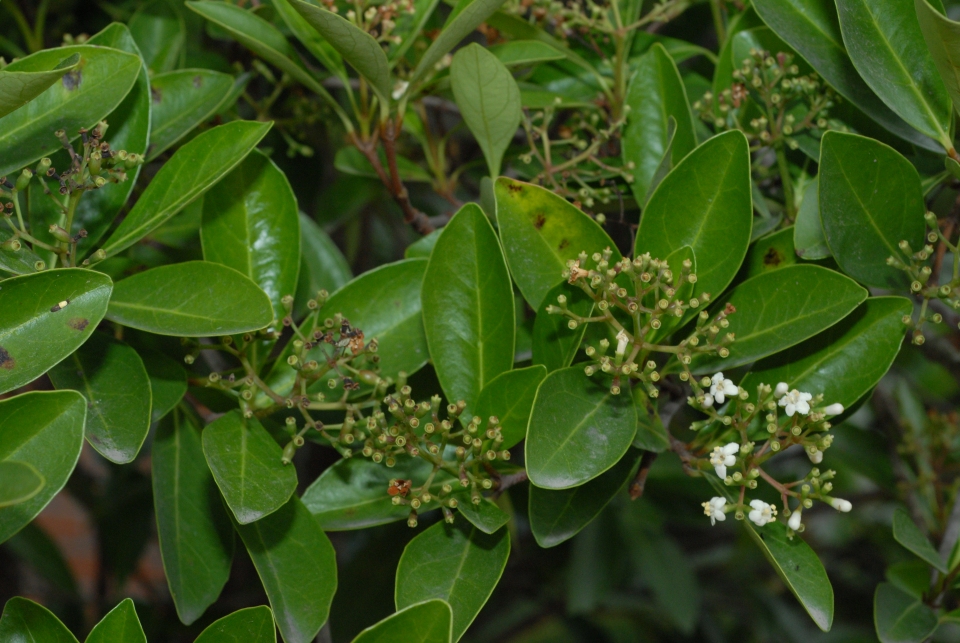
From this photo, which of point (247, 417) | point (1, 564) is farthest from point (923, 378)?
point (1, 564)

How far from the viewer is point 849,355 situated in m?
1.33

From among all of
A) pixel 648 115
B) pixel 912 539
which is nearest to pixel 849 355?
pixel 912 539

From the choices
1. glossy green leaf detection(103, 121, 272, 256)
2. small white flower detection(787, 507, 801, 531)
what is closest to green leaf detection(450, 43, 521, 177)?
glossy green leaf detection(103, 121, 272, 256)

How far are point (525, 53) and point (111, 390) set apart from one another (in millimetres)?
956

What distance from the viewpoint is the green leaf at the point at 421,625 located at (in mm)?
1122

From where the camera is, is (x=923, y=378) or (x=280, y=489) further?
(x=923, y=378)

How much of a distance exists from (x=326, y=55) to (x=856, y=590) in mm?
2883

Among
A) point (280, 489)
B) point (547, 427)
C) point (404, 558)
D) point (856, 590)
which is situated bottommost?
point (856, 590)

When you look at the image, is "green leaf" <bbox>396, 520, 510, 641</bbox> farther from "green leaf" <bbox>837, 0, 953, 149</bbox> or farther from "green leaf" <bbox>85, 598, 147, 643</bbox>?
"green leaf" <bbox>837, 0, 953, 149</bbox>

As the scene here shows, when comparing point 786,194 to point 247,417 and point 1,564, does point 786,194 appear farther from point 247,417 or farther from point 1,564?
point 1,564

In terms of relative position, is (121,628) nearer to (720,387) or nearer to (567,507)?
(567,507)

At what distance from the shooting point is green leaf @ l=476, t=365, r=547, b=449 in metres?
1.27

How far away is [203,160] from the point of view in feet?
4.23

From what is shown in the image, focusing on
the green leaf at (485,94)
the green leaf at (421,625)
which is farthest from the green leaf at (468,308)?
the green leaf at (421,625)
